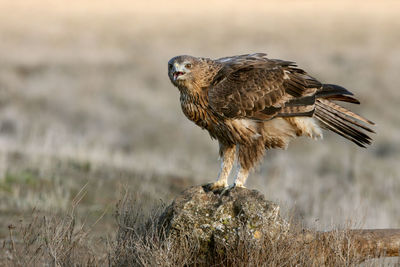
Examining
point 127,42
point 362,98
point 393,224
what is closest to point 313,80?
point 393,224

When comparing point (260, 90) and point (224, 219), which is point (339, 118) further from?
point (224, 219)

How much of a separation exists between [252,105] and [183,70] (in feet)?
2.72

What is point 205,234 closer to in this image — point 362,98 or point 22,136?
point 22,136

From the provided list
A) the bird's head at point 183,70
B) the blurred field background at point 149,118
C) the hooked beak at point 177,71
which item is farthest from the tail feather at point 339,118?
the hooked beak at point 177,71

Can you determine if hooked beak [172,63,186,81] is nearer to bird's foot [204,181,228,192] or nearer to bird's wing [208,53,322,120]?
bird's wing [208,53,322,120]

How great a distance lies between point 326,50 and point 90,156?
24.4 metres

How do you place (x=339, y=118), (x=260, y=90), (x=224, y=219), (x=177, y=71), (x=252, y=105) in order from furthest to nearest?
(x=339, y=118)
(x=260, y=90)
(x=252, y=105)
(x=177, y=71)
(x=224, y=219)

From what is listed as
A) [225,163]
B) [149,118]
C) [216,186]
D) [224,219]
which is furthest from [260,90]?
[149,118]

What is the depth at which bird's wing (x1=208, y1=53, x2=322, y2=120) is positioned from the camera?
5.80 m

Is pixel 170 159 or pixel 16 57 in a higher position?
pixel 16 57

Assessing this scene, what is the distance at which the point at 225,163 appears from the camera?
6016 millimetres

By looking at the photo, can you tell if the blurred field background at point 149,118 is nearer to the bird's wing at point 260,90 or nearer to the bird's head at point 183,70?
the bird's wing at point 260,90

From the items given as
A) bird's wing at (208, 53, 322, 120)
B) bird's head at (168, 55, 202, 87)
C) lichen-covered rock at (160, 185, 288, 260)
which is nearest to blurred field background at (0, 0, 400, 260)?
lichen-covered rock at (160, 185, 288, 260)

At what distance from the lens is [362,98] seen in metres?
23.4
